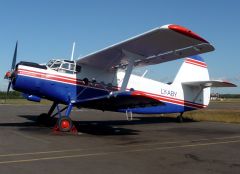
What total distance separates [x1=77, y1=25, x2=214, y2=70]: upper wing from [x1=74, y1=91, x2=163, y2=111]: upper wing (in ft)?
5.69

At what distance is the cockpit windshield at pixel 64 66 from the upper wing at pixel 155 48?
0.34 meters

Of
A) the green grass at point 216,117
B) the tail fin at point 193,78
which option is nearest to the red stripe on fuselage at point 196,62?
the tail fin at point 193,78

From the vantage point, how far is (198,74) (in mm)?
18125

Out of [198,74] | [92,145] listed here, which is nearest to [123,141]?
[92,145]

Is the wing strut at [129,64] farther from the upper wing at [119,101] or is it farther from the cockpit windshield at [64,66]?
the cockpit windshield at [64,66]

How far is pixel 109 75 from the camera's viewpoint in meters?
14.1

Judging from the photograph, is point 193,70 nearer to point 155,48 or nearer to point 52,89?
point 155,48

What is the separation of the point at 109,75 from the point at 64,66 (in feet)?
6.81

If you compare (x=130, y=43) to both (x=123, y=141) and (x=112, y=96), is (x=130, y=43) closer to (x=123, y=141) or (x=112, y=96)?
(x=112, y=96)

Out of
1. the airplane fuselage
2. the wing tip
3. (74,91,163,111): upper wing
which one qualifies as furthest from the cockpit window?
the wing tip

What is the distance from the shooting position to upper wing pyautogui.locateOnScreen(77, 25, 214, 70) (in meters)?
9.82

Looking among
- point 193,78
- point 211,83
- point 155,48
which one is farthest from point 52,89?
point 193,78

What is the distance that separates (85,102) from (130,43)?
2.73 meters

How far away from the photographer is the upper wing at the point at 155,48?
9.82 meters
